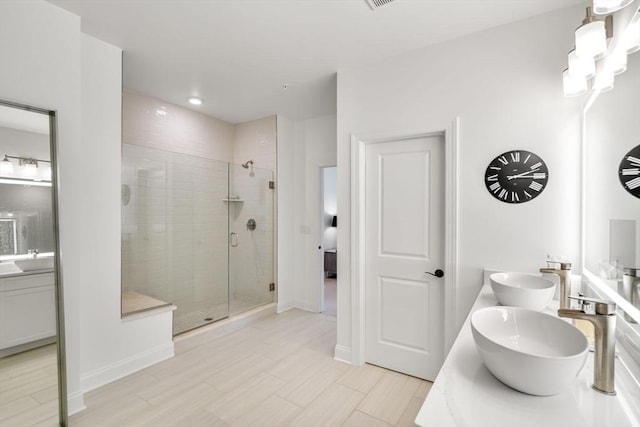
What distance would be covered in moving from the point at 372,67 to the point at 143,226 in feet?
9.02

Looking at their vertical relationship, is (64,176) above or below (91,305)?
above

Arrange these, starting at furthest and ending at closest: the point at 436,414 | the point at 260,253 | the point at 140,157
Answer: the point at 260,253 → the point at 140,157 → the point at 436,414

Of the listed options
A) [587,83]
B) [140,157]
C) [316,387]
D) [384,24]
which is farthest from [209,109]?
[587,83]

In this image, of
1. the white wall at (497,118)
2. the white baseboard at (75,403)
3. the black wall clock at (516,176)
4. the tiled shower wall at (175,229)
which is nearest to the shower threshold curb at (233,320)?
the tiled shower wall at (175,229)

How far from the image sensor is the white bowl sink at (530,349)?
735 mm

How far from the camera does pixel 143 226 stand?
9.92 feet

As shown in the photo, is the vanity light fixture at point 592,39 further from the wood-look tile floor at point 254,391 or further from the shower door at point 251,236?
the shower door at point 251,236

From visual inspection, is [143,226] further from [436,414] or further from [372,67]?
[436,414]

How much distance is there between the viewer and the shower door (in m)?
3.93

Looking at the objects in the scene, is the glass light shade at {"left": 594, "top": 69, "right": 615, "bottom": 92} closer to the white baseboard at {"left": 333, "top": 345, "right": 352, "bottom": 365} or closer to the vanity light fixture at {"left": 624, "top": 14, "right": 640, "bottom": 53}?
the vanity light fixture at {"left": 624, "top": 14, "right": 640, "bottom": 53}

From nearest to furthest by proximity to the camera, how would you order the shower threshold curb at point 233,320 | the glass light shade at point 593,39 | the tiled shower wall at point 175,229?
1. the glass light shade at point 593,39
2. the tiled shower wall at point 175,229
3. the shower threshold curb at point 233,320

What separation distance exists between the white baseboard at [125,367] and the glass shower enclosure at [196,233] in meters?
0.41

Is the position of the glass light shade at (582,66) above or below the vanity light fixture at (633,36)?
above

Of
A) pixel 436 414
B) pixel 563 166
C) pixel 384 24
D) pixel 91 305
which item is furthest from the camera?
pixel 91 305
